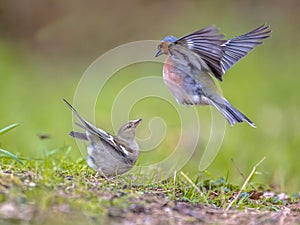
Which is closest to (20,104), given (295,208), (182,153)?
(182,153)

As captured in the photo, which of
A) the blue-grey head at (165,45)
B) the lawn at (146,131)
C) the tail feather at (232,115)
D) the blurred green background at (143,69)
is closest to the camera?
the lawn at (146,131)

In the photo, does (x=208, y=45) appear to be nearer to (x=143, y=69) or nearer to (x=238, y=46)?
(x=238, y=46)

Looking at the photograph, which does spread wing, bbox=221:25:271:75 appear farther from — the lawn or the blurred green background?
the blurred green background

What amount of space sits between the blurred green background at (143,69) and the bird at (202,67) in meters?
1.59

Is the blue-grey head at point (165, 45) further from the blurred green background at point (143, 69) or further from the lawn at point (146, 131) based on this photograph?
the blurred green background at point (143, 69)

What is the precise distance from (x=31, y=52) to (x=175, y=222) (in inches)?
491

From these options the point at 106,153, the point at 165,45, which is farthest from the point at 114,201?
the point at 165,45

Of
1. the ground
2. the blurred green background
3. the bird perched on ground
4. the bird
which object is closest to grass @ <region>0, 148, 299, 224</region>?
the ground

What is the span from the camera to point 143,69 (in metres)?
14.6

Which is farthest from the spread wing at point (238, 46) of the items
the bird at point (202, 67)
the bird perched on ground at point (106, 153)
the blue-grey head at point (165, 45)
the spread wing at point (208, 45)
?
the bird perched on ground at point (106, 153)

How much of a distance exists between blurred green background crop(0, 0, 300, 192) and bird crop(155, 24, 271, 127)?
5.22 feet

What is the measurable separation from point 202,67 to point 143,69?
8.77 metres

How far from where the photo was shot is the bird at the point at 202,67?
5.51m

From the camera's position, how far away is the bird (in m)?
5.51
